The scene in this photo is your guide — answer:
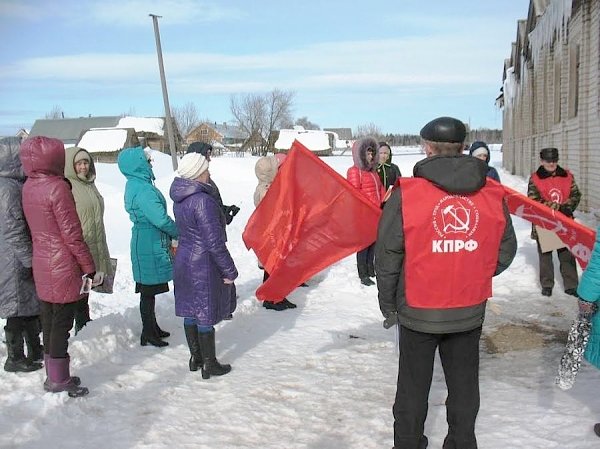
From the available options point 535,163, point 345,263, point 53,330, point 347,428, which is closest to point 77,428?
point 53,330

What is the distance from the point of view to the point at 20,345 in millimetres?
4691

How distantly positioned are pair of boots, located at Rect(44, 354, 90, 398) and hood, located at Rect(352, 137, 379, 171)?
4.77m

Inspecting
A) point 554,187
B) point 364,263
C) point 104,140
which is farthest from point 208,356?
point 104,140

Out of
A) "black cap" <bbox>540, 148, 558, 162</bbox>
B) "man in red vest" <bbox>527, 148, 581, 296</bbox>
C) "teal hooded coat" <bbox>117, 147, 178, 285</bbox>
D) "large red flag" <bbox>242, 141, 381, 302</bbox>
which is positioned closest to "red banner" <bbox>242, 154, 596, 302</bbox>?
"large red flag" <bbox>242, 141, 381, 302</bbox>

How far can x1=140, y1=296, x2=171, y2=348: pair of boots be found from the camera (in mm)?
5492

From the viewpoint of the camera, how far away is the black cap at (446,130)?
A: 9.61 ft

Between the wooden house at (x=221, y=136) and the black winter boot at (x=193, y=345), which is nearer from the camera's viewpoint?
the black winter boot at (x=193, y=345)

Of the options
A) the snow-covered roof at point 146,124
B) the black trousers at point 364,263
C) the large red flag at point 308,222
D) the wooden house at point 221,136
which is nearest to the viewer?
the large red flag at point 308,222

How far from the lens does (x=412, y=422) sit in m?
3.14

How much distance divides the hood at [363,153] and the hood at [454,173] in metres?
4.79

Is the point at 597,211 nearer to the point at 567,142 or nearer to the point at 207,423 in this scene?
the point at 567,142

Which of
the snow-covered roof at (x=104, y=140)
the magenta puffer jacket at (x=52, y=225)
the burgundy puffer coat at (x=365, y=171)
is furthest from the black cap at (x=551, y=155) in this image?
the snow-covered roof at (x=104, y=140)

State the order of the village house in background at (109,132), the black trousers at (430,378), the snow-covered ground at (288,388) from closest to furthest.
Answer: the black trousers at (430,378) < the snow-covered ground at (288,388) < the village house in background at (109,132)

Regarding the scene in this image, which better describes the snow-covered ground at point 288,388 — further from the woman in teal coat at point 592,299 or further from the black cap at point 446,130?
the black cap at point 446,130
